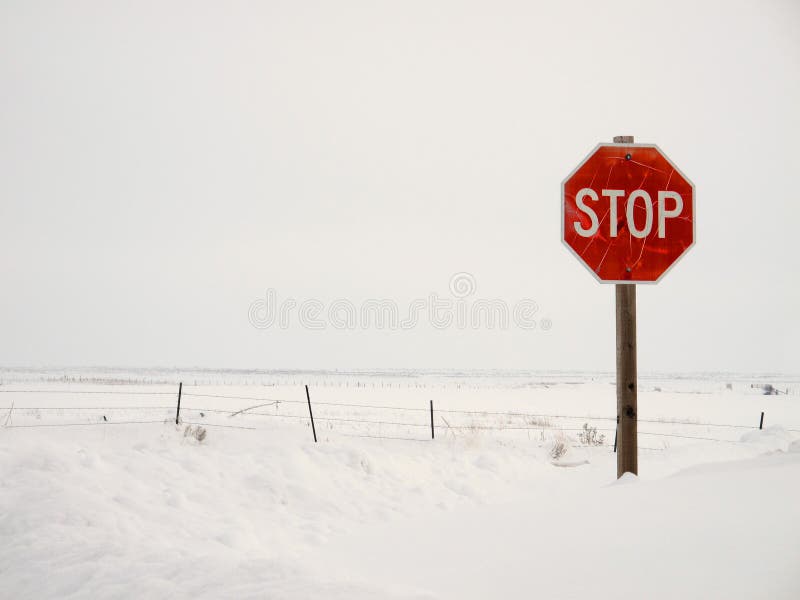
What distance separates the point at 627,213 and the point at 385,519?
14.3ft

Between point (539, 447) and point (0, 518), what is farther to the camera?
point (539, 447)

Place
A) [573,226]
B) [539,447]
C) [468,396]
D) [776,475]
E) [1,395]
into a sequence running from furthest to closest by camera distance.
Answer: [468,396] < [1,395] < [539,447] < [573,226] < [776,475]

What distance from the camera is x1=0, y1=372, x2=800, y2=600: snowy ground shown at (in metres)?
2.99

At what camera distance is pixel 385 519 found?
7.30m

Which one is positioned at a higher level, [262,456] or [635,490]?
[635,490]

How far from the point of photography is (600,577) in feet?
9.70

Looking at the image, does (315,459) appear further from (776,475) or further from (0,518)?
(776,475)

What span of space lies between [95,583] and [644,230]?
513 centimetres

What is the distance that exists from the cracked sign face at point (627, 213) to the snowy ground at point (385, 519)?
194cm

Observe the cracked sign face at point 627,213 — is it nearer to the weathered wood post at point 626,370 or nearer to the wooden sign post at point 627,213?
the wooden sign post at point 627,213

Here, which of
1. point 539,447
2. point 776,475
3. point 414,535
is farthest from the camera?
point 539,447

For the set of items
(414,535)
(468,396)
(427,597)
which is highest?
(427,597)

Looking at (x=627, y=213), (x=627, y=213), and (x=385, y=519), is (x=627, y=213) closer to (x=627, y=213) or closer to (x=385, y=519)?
(x=627, y=213)

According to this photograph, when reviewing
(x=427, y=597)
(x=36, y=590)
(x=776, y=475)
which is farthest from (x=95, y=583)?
(x=776, y=475)
